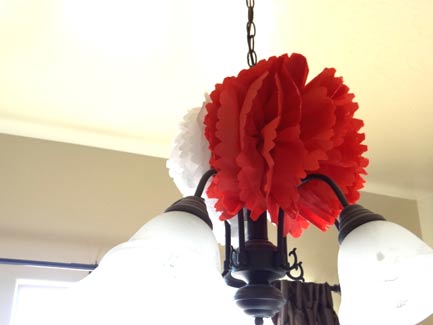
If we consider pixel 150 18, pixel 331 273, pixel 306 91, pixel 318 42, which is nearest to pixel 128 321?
pixel 306 91

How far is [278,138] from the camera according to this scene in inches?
24.5

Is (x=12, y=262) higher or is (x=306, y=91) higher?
(x=12, y=262)

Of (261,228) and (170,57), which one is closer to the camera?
(261,228)

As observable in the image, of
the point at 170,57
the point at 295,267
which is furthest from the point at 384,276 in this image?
the point at 170,57

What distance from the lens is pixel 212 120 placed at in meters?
0.66

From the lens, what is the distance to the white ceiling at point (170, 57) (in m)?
1.28

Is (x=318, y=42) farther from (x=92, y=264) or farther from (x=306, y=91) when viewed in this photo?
(x=92, y=264)

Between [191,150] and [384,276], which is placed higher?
[191,150]

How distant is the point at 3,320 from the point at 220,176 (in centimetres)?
129

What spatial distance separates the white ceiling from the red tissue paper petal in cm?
65

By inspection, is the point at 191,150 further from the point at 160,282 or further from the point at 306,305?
the point at 306,305

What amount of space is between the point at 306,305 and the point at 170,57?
1.02 meters

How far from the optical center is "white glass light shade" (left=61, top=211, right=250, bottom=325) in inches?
22.1

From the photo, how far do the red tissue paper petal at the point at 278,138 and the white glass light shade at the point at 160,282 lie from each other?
77 millimetres
